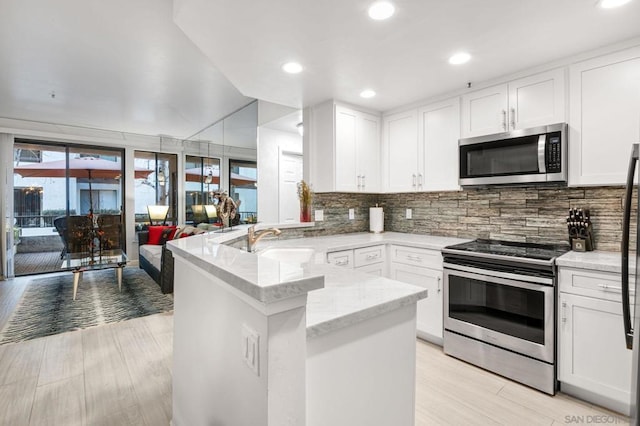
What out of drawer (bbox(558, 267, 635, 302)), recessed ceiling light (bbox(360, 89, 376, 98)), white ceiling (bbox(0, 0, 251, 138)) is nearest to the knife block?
drawer (bbox(558, 267, 635, 302))

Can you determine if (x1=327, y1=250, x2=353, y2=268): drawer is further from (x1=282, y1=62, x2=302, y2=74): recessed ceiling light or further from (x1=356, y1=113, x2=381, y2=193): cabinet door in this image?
(x1=282, y1=62, x2=302, y2=74): recessed ceiling light

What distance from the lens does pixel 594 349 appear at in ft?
6.31

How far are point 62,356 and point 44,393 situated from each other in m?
0.58

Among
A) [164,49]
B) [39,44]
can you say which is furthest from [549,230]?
[39,44]

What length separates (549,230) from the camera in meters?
2.58

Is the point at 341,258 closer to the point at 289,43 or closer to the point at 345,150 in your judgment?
the point at 345,150

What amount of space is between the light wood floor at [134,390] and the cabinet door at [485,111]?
198 cm

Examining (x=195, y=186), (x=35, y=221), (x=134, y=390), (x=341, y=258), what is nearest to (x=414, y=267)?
(x=341, y=258)

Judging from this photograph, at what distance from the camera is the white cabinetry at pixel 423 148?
2.96m

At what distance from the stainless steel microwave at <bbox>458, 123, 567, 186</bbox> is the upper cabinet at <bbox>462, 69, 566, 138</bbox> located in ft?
0.35

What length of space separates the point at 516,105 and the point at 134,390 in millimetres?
3637

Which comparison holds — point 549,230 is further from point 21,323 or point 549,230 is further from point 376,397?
point 21,323

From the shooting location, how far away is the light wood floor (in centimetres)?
189

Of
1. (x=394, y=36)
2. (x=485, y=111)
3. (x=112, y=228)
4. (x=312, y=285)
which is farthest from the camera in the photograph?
(x=112, y=228)
